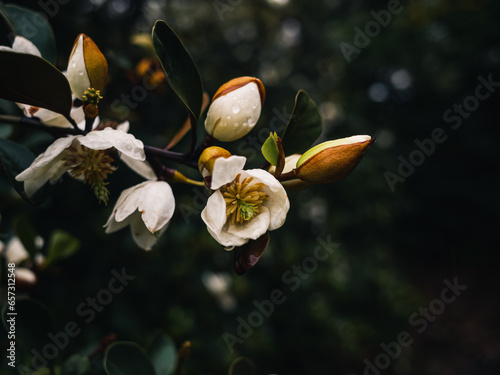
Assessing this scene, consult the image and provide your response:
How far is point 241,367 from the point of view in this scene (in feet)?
2.35

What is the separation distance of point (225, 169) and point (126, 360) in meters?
0.41

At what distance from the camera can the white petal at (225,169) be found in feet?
1.50

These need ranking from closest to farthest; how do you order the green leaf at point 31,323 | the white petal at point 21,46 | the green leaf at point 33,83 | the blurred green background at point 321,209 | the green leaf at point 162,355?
the green leaf at point 33,83
the white petal at point 21,46
the green leaf at point 31,323
the green leaf at point 162,355
the blurred green background at point 321,209

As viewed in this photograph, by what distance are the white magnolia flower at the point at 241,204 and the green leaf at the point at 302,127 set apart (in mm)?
122

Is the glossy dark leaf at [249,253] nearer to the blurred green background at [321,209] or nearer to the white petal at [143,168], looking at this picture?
the white petal at [143,168]

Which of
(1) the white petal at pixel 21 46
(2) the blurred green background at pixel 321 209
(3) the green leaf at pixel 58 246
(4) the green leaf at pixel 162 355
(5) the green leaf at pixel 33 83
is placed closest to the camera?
(5) the green leaf at pixel 33 83

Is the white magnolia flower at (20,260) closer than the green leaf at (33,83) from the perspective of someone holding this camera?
No

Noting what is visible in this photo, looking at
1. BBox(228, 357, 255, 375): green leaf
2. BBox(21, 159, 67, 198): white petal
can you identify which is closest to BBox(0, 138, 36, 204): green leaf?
BBox(21, 159, 67, 198): white petal

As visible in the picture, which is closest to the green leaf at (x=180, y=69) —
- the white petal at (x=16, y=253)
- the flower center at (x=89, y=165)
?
the flower center at (x=89, y=165)

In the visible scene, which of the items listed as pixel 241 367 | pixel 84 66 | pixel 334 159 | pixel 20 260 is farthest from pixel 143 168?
pixel 20 260

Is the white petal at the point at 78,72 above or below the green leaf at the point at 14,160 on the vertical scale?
above

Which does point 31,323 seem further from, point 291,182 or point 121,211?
point 291,182

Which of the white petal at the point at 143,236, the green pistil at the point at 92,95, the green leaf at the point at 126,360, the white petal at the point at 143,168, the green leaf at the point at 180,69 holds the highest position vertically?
the green leaf at the point at 180,69

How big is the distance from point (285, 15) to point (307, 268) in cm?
210
